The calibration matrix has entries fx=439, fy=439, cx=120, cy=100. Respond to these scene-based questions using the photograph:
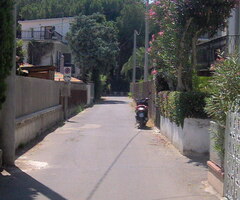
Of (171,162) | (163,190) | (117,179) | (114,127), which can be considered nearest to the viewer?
(163,190)

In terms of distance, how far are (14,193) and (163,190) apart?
2.61 meters

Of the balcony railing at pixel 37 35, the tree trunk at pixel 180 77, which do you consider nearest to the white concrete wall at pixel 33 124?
the tree trunk at pixel 180 77

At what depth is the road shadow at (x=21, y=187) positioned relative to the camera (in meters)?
7.33

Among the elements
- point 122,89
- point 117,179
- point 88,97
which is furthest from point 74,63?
point 117,179

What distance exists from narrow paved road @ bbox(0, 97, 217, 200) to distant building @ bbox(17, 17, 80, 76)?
31.1 meters

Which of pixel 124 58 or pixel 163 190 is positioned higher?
pixel 124 58

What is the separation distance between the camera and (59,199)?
7164 mm

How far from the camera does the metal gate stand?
643cm

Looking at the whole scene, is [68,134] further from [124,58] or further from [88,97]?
[124,58]

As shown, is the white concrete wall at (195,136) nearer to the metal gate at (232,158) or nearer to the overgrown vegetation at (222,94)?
the overgrown vegetation at (222,94)

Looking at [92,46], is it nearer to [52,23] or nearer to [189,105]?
[52,23]

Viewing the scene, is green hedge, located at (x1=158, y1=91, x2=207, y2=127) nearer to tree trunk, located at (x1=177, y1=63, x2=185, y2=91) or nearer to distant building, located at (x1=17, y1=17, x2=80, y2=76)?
tree trunk, located at (x1=177, y1=63, x2=185, y2=91)

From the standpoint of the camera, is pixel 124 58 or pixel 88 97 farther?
pixel 124 58

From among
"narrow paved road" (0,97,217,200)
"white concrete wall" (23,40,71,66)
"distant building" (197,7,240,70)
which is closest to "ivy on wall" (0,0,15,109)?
"narrow paved road" (0,97,217,200)
